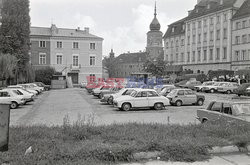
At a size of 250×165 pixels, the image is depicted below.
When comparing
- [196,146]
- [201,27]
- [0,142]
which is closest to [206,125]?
[196,146]

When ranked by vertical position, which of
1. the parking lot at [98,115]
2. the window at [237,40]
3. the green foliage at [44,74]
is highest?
the window at [237,40]

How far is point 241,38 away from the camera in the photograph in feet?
174

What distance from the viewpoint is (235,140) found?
7781 millimetres

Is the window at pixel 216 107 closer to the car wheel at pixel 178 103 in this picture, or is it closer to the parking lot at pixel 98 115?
the parking lot at pixel 98 115

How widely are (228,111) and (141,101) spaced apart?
959 centimetres

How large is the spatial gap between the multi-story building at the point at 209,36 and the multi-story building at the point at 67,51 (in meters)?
21.9

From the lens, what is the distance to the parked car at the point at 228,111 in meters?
10.1

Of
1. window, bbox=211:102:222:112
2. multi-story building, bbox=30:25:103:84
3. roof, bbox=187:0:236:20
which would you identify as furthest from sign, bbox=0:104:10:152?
multi-story building, bbox=30:25:103:84

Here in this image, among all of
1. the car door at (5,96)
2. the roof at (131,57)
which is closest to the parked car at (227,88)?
the car door at (5,96)

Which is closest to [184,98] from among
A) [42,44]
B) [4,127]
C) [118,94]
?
[118,94]

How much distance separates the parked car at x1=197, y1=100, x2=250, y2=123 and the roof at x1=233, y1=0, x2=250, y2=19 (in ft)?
152

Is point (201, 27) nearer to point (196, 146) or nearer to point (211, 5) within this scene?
point (211, 5)

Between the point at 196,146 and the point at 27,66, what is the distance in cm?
4373

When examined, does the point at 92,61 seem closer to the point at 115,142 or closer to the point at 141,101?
the point at 141,101
